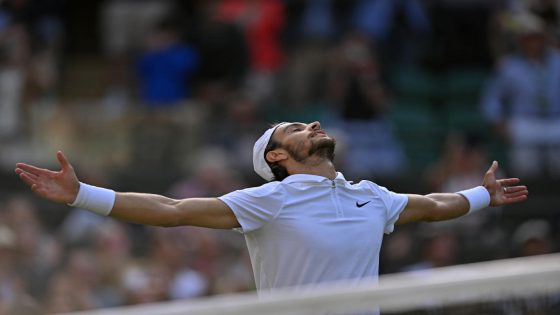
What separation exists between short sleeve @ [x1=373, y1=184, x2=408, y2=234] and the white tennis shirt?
109 millimetres

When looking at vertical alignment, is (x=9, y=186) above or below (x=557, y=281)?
below

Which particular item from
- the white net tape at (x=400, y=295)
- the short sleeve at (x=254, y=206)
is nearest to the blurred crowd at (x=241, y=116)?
the short sleeve at (x=254, y=206)

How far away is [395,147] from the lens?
1355 centimetres

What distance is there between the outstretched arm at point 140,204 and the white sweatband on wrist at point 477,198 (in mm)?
1343

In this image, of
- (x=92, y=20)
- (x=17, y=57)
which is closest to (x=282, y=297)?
(x=17, y=57)

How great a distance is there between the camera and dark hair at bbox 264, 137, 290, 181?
6684 mm

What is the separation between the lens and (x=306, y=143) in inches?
261

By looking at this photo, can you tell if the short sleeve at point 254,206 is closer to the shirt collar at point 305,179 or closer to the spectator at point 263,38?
the shirt collar at point 305,179

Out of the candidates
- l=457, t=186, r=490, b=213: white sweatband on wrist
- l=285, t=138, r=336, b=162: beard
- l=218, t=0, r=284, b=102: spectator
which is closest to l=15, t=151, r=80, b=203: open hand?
l=285, t=138, r=336, b=162: beard

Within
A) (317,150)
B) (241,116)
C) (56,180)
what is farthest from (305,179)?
(241,116)

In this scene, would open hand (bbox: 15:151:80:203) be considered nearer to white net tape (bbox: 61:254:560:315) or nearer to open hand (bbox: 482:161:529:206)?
white net tape (bbox: 61:254:560:315)

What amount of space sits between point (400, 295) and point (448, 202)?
5.09 ft

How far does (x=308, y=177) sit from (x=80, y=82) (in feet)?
33.7

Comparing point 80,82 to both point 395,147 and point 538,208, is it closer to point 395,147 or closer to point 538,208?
point 395,147
